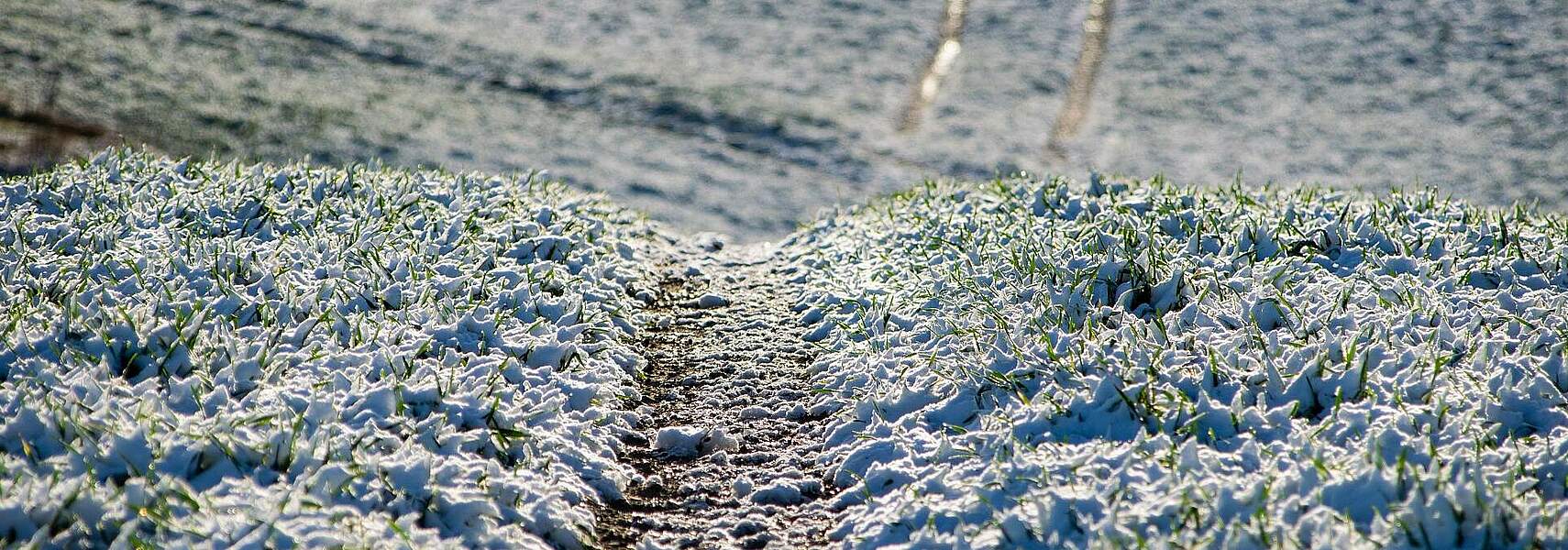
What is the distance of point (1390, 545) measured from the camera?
296 cm

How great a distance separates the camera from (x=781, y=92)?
13.9 m

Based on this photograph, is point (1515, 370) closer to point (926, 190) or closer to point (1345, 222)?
point (1345, 222)

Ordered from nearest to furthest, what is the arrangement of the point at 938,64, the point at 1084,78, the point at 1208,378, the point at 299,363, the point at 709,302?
the point at 1208,378
the point at 299,363
the point at 709,302
the point at 1084,78
the point at 938,64

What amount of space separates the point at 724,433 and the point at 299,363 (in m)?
1.77

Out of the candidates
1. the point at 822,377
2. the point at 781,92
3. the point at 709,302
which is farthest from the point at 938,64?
the point at 822,377

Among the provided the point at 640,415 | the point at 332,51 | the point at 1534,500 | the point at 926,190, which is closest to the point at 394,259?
the point at 640,415

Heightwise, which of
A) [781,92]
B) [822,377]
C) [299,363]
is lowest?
[822,377]

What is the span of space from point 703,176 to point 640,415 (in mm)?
7131

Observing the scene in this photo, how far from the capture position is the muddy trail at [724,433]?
376 cm

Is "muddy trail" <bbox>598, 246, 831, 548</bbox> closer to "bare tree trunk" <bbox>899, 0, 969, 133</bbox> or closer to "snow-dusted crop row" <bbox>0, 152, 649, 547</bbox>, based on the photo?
"snow-dusted crop row" <bbox>0, 152, 649, 547</bbox>

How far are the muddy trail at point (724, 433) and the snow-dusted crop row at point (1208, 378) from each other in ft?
0.57

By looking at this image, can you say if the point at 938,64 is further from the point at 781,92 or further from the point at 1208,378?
the point at 1208,378

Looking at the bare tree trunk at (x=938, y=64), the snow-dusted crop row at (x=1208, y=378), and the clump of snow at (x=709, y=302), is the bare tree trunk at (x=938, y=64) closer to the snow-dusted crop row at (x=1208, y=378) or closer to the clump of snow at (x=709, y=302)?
the clump of snow at (x=709, y=302)

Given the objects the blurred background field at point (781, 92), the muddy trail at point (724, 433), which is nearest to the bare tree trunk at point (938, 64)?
the blurred background field at point (781, 92)
